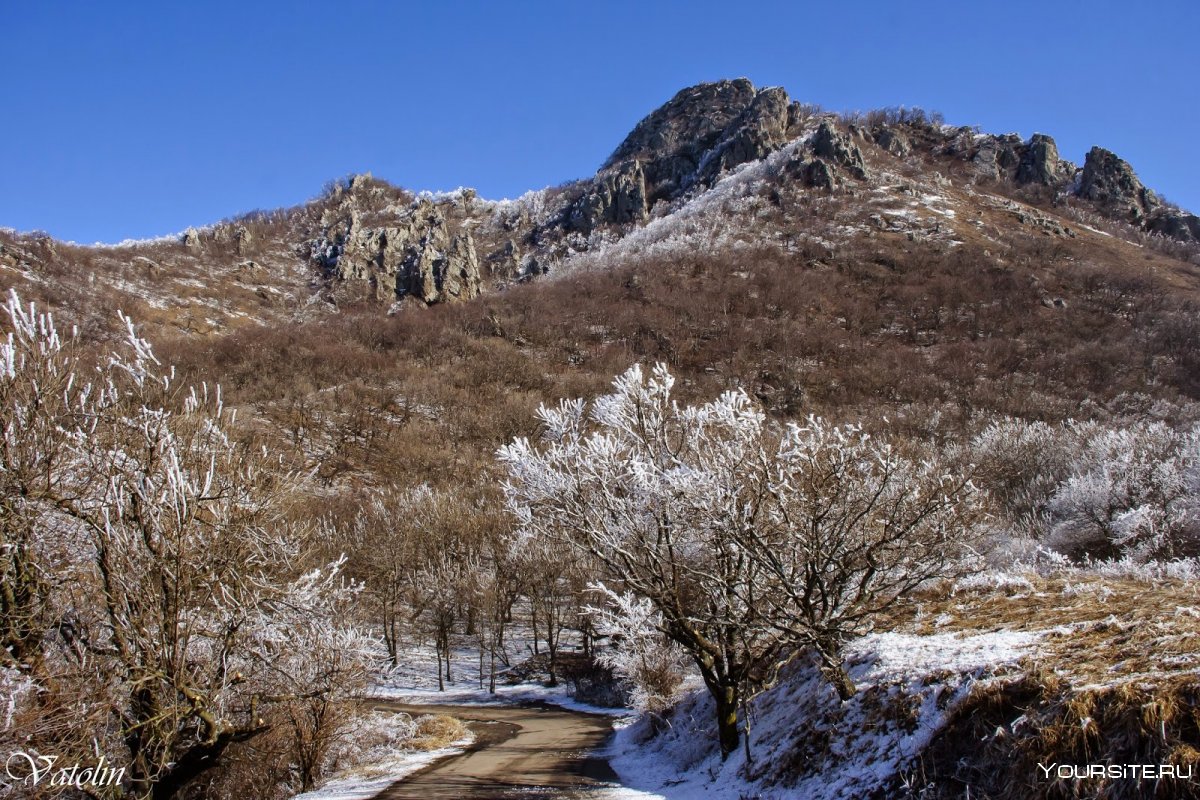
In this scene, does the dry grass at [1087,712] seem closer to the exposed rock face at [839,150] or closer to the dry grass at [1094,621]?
the dry grass at [1094,621]

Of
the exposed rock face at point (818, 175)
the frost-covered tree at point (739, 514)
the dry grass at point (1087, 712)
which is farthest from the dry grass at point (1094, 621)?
the exposed rock face at point (818, 175)

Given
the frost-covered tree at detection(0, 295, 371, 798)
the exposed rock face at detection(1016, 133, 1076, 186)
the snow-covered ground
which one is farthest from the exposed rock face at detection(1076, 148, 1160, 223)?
the frost-covered tree at detection(0, 295, 371, 798)

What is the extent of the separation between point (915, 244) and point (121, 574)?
122m

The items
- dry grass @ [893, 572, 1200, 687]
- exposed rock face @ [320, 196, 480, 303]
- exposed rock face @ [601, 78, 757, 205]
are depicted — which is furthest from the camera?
exposed rock face @ [601, 78, 757, 205]

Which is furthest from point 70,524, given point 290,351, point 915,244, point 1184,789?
point 915,244

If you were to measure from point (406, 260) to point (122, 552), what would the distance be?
141 metres

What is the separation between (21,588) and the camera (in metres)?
7.13

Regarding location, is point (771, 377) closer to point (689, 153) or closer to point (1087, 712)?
point (689, 153)

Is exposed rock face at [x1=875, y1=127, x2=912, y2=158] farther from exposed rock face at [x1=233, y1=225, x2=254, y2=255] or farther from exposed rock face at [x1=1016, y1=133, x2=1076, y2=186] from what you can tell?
exposed rock face at [x1=233, y1=225, x2=254, y2=255]

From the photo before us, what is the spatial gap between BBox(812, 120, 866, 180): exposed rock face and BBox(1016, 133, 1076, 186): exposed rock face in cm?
3719

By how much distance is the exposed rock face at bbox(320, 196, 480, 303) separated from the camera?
433 feet

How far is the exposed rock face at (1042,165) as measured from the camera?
137 m

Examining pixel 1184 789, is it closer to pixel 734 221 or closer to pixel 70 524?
pixel 70 524

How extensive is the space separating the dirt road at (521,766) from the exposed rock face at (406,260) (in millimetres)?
114904
